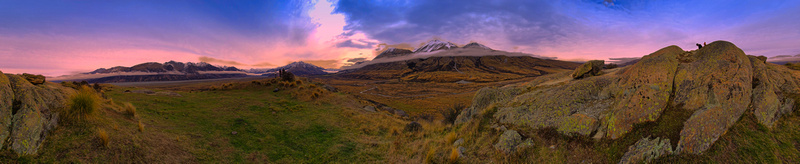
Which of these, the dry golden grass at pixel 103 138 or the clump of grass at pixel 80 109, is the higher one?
the clump of grass at pixel 80 109

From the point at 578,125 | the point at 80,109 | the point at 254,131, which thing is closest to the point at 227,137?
the point at 254,131

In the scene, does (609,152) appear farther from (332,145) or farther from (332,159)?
(332,145)

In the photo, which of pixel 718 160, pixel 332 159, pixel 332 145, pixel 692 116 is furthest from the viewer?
pixel 332 145

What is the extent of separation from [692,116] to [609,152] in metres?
1.67

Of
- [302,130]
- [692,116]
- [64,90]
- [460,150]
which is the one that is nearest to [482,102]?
[460,150]

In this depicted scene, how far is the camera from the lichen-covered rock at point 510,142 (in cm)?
630

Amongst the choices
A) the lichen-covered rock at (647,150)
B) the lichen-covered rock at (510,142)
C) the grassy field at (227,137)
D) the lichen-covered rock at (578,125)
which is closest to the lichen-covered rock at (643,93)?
the lichen-covered rock at (578,125)

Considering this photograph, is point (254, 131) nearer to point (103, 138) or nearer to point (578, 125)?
point (103, 138)

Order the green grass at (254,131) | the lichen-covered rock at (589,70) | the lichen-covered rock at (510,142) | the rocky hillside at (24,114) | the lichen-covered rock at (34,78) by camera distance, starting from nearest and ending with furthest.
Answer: the rocky hillside at (24,114), the lichen-covered rock at (510,142), the lichen-covered rock at (34,78), the green grass at (254,131), the lichen-covered rock at (589,70)

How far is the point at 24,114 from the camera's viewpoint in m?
4.88

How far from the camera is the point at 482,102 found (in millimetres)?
11117

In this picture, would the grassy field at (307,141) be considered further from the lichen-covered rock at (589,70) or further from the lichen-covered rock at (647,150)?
the lichen-covered rock at (589,70)

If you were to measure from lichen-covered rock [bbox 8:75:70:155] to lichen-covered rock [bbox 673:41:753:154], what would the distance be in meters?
12.2

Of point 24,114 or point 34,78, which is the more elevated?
point 34,78
